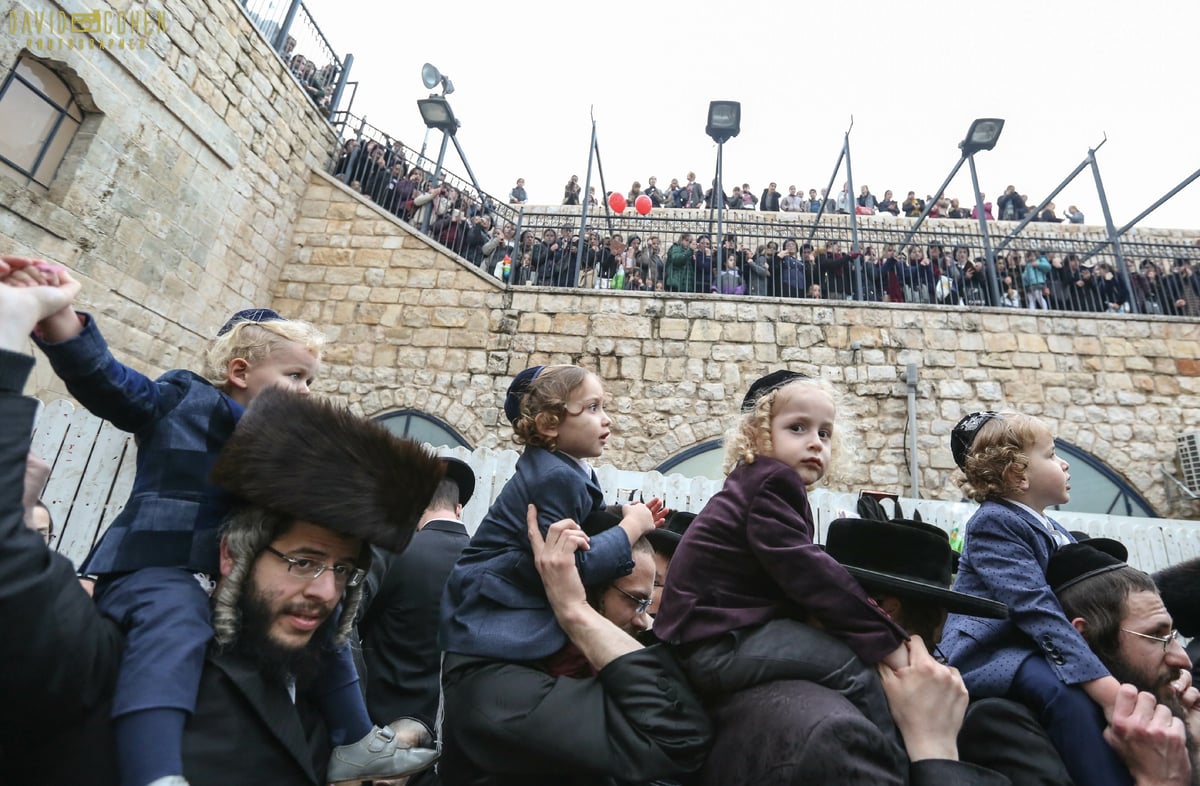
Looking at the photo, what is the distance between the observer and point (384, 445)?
1.57m

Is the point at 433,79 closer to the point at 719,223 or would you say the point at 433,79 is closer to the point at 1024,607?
the point at 719,223

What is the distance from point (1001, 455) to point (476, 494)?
4412mm

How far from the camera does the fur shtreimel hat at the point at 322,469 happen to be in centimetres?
146

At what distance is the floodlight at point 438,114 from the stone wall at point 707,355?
2861mm

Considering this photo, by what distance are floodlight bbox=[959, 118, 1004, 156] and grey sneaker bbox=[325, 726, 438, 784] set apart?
12.2 metres

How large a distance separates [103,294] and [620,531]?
7.61 m

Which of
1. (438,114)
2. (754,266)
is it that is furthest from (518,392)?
(438,114)

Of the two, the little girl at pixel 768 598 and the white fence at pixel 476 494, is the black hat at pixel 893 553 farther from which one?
the white fence at pixel 476 494

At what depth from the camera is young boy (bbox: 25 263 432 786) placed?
1.24 meters

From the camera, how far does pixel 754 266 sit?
980 centimetres

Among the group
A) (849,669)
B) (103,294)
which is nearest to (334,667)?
(849,669)

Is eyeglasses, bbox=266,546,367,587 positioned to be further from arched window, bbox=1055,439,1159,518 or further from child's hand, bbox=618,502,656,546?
arched window, bbox=1055,439,1159,518

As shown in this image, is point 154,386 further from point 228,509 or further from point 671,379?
point 671,379

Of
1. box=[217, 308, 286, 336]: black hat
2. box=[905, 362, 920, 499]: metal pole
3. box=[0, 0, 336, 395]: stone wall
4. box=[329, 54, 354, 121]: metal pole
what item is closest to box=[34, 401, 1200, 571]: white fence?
box=[905, 362, 920, 499]: metal pole
